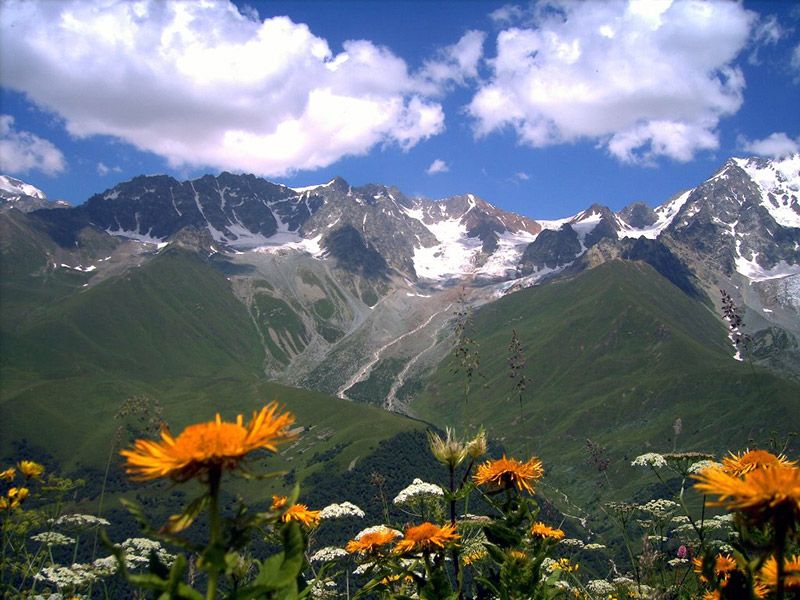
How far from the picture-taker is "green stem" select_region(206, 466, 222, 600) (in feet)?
11.4

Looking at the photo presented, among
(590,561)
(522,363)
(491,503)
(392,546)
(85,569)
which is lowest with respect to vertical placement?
(590,561)

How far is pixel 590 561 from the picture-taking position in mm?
128625

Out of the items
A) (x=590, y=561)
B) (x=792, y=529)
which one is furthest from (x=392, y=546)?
(x=590, y=561)

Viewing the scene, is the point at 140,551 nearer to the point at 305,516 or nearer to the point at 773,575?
the point at 305,516

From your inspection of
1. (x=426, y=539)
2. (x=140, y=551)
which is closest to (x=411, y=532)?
(x=426, y=539)

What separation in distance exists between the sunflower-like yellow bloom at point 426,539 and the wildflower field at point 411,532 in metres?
0.01

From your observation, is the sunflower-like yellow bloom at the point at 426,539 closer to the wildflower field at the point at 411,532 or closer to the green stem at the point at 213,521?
the wildflower field at the point at 411,532

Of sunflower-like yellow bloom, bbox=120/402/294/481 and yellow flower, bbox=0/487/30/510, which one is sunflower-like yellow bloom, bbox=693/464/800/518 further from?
yellow flower, bbox=0/487/30/510

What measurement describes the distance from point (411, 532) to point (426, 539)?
0.22m

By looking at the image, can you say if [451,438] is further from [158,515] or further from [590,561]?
[158,515]

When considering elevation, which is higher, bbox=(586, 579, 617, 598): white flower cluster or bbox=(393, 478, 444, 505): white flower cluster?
bbox=(393, 478, 444, 505): white flower cluster

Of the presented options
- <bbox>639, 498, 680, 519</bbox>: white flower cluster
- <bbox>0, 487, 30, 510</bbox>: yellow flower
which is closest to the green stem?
<bbox>0, 487, 30, 510</bbox>: yellow flower

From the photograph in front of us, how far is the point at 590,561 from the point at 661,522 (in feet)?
433

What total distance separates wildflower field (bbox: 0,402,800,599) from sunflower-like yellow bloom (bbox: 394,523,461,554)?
14 mm
